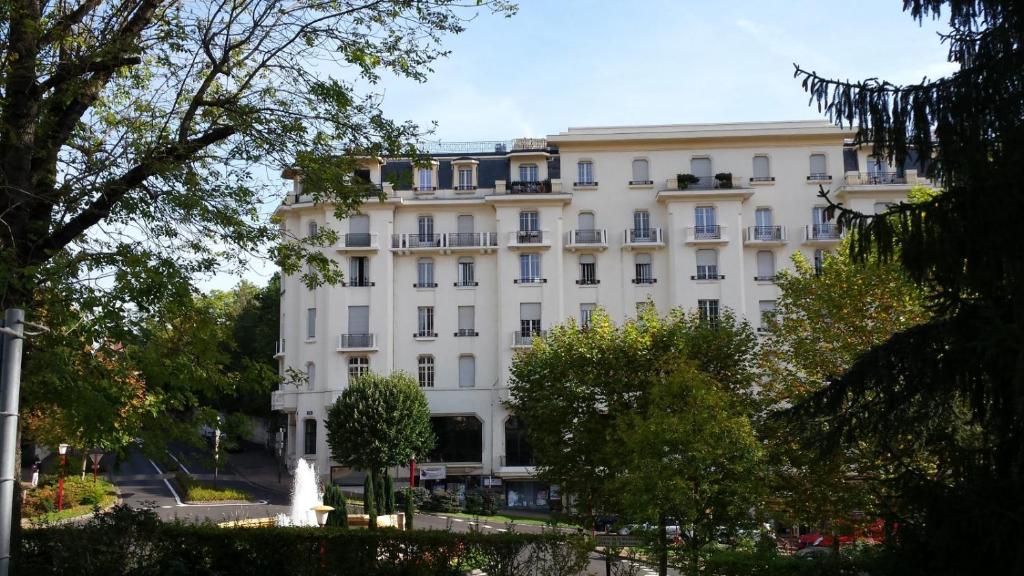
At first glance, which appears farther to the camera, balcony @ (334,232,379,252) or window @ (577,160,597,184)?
window @ (577,160,597,184)

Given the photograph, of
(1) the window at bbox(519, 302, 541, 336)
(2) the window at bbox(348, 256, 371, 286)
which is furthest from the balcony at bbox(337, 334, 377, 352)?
(1) the window at bbox(519, 302, 541, 336)

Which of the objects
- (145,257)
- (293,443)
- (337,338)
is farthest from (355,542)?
(293,443)

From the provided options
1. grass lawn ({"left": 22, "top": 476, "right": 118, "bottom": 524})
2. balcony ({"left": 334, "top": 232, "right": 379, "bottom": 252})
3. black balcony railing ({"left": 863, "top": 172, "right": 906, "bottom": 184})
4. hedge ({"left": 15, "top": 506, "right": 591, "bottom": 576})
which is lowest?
grass lawn ({"left": 22, "top": 476, "right": 118, "bottom": 524})

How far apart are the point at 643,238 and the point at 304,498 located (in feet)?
74.9

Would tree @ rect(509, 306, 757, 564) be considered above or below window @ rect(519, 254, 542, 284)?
below

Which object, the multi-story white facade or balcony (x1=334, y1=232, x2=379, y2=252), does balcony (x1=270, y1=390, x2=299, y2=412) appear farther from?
balcony (x1=334, y1=232, x2=379, y2=252)

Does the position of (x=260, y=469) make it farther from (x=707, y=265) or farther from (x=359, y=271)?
(x=707, y=265)

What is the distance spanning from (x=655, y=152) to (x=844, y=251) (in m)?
30.7

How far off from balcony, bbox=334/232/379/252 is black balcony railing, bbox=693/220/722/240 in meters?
17.3

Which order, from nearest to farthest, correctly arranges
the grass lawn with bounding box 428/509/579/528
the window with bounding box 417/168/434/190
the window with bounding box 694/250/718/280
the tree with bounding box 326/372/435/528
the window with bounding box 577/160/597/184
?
the grass lawn with bounding box 428/509/579/528 → the tree with bounding box 326/372/435/528 → the window with bounding box 694/250/718/280 → the window with bounding box 577/160/597/184 → the window with bounding box 417/168/434/190

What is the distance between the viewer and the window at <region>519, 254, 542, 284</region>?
167 ft

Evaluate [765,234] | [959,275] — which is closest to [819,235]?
[765,234]

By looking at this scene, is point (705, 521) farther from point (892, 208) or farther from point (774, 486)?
point (892, 208)

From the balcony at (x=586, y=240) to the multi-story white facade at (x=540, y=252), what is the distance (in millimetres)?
86
